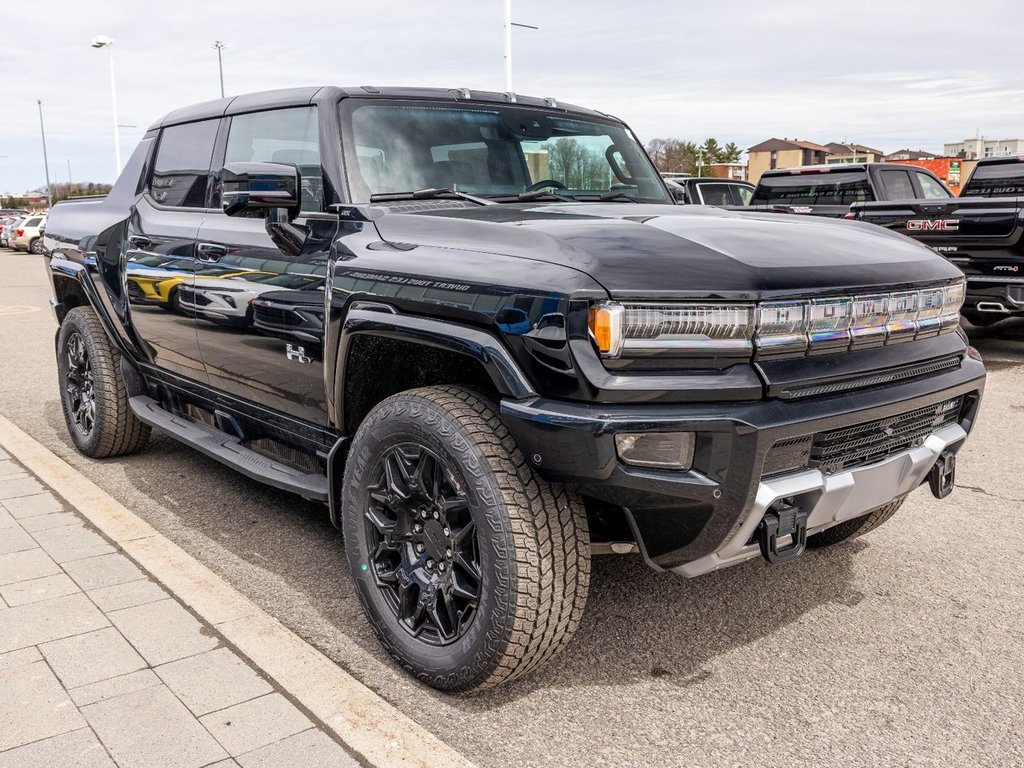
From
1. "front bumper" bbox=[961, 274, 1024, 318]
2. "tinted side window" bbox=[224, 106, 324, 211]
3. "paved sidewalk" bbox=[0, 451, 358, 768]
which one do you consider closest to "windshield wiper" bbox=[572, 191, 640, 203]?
"tinted side window" bbox=[224, 106, 324, 211]

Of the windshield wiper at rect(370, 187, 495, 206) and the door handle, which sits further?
the door handle

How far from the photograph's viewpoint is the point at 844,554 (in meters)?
3.89

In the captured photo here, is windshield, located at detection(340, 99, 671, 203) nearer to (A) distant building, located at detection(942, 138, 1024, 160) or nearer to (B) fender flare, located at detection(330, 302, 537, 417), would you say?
(B) fender flare, located at detection(330, 302, 537, 417)

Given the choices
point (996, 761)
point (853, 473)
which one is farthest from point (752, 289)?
point (996, 761)

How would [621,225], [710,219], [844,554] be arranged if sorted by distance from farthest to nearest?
[844,554], [710,219], [621,225]

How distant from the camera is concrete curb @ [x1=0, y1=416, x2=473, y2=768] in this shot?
2.46 metres

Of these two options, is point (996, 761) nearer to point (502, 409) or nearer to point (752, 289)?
point (752, 289)

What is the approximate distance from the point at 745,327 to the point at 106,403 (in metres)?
3.85

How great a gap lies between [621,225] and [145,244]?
282 cm

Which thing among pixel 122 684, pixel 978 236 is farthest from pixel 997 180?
pixel 122 684

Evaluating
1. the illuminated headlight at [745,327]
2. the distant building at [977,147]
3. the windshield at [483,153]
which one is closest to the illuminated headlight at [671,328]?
the illuminated headlight at [745,327]

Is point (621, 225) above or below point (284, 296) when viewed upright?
above

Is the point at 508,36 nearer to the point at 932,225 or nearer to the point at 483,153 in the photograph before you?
the point at 932,225

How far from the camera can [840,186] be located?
11211mm
